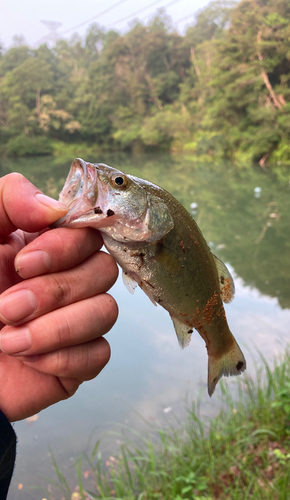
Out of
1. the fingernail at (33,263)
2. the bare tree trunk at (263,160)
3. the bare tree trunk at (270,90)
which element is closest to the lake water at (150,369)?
the fingernail at (33,263)

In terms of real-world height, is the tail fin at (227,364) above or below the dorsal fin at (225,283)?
below

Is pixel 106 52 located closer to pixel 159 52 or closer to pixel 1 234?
pixel 159 52

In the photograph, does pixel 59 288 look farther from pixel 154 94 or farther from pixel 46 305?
pixel 154 94

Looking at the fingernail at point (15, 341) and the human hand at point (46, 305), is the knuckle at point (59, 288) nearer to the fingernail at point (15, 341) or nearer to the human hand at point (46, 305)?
the human hand at point (46, 305)

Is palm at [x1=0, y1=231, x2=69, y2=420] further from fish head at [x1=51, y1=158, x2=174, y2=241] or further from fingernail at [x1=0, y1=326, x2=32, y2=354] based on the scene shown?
fish head at [x1=51, y1=158, x2=174, y2=241]

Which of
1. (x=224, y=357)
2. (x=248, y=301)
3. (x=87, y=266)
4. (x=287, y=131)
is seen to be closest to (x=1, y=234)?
(x=87, y=266)
